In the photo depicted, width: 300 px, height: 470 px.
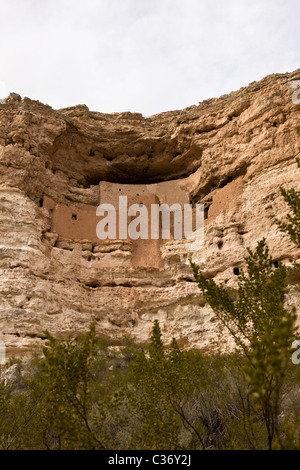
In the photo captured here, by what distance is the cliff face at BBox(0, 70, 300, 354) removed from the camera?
1549 cm

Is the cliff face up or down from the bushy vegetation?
up

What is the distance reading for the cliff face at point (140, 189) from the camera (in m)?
15.5

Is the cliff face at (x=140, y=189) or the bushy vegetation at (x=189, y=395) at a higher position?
the cliff face at (x=140, y=189)

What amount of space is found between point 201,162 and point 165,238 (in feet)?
14.7

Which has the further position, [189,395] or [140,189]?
[140,189]

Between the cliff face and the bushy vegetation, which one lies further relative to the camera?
the cliff face

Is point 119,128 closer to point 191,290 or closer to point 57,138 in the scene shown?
point 57,138

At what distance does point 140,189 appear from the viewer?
21047 millimetres

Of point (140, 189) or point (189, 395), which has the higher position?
point (140, 189)

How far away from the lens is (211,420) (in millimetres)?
8750

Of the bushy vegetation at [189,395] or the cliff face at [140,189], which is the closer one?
the bushy vegetation at [189,395]

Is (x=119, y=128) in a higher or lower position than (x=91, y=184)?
higher
